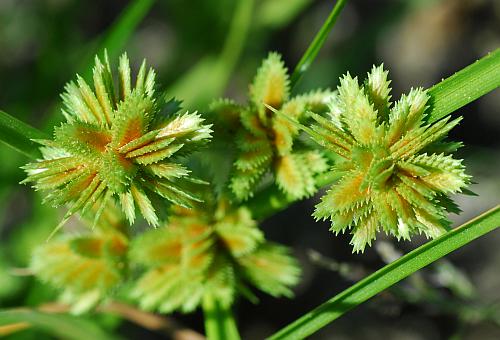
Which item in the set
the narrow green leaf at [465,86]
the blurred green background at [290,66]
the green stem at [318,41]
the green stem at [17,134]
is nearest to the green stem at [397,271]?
the narrow green leaf at [465,86]

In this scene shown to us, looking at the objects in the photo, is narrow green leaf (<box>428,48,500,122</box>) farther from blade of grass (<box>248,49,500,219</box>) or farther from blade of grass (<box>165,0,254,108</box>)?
blade of grass (<box>165,0,254,108</box>)

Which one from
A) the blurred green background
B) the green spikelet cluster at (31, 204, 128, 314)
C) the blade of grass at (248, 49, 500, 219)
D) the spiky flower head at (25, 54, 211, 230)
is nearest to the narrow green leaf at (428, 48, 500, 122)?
the blade of grass at (248, 49, 500, 219)

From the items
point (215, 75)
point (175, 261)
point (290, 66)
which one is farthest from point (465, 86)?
point (290, 66)

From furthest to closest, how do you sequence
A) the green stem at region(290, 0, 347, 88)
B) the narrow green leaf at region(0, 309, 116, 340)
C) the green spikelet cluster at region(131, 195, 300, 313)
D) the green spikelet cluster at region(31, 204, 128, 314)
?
the green spikelet cluster at region(31, 204, 128, 314)
the green spikelet cluster at region(131, 195, 300, 313)
the green stem at region(290, 0, 347, 88)
the narrow green leaf at region(0, 309, 116, 340)

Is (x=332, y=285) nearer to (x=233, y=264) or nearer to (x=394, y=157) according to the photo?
(x=233, y=264)

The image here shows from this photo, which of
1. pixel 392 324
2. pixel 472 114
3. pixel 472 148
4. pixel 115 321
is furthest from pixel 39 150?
pixel 472 114

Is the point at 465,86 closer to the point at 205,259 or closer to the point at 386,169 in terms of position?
the point at 386,169

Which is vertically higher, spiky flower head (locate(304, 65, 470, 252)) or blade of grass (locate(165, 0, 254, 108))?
blade of grass (locate(165, 0, 254, 108))

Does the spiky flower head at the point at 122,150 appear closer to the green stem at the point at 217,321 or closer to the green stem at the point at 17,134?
the green stem at the point at 17,134
